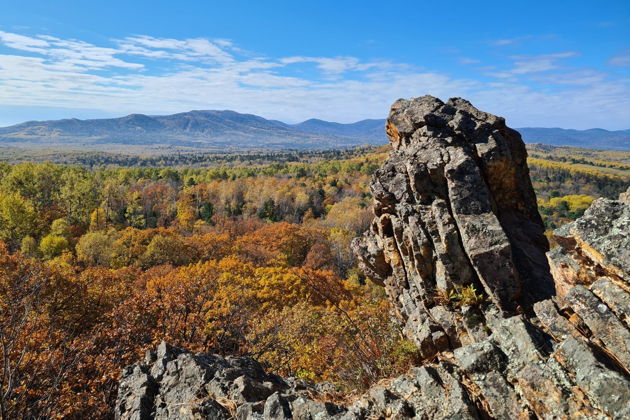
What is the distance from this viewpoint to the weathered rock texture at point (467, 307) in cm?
748

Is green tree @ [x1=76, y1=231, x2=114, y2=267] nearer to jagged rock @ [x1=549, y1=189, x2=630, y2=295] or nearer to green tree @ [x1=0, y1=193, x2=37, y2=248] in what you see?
green tree @ [x1=0, y1=193, x2=37, y2=248]

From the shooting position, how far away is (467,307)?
36.8 ft

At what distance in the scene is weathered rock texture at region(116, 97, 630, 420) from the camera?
24.6 ft

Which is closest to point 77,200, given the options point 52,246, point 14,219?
point 14,219

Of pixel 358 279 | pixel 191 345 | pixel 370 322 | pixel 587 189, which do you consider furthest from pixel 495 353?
pixel 587 189

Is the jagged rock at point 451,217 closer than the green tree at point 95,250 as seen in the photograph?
Yes

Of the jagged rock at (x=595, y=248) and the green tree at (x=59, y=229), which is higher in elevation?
the jagged rock at (x=595, y=248)

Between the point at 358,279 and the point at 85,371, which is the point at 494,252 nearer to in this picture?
the point at 85,371

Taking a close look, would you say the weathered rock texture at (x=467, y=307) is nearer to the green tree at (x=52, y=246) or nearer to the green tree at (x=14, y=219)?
the green tree at (x=52, y=246)

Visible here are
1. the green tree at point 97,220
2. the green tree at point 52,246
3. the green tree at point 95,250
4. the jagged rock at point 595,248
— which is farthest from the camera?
the green tree at point 97,220

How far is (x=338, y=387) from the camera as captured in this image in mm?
12789

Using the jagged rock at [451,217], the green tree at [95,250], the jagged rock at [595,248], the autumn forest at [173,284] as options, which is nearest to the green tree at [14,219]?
the autumn forest at [173,284]

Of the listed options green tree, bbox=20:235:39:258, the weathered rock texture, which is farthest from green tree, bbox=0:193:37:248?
the weathered rock texture

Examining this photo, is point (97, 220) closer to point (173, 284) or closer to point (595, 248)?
point (173, 284)
